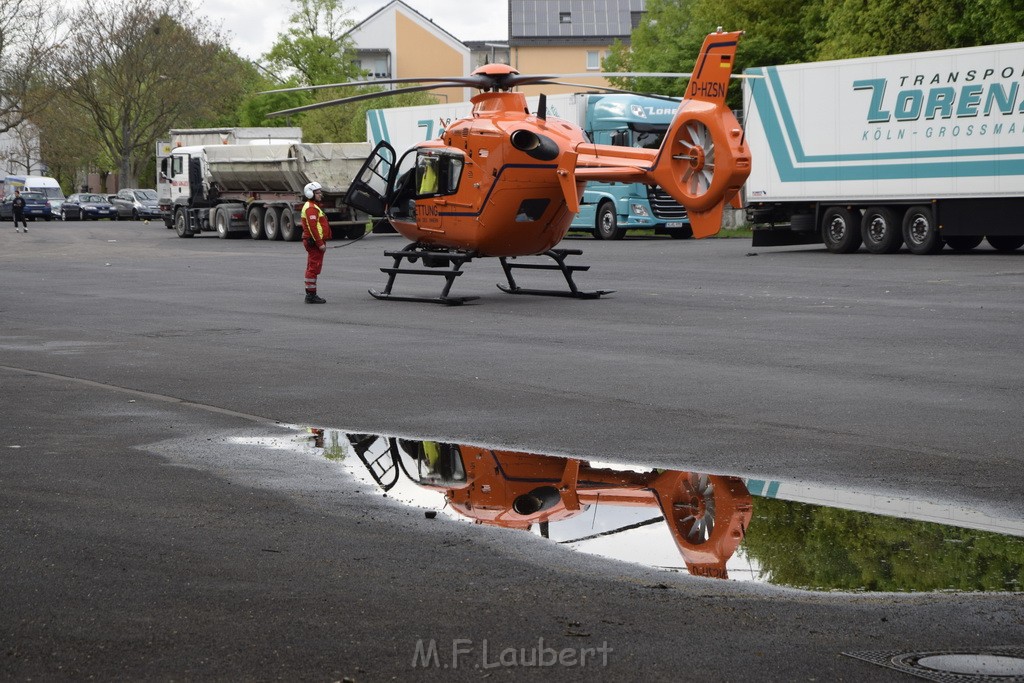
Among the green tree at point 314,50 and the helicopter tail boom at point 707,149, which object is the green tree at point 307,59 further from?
the helicopter tail boom at point 707,149

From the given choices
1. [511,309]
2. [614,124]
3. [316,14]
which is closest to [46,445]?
[511,309]

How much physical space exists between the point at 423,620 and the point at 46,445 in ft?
15.4

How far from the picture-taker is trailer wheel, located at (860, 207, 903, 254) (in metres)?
28.9

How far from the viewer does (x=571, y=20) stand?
357 feet

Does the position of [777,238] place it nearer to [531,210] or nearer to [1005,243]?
Answer: [1005,243]

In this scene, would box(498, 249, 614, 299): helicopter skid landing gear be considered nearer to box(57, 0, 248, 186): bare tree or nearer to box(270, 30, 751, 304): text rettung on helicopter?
box(270, 30, 751, 304): text rettung on helicopter

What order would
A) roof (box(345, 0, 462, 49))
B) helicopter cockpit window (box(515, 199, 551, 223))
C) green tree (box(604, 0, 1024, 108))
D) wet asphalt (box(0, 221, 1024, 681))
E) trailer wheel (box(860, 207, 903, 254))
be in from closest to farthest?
wet asphalt (box(0, 221, 1024, 681)), helicopter cockpit window (box(515, 199, 551, 223)), trailer wheel (box(860, 207, 903, 254)), green tree (box(604, 0, 1024, 108)), roof (box(345, 0, 462, 49))

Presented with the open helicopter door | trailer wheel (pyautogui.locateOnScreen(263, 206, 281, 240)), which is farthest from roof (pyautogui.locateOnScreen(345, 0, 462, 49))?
the open helicopter door

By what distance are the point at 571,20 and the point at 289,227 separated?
71.0 m

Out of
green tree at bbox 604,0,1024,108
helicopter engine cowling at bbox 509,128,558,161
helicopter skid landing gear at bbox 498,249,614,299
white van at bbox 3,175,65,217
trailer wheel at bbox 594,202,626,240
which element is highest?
green tree at bbox 604,0,1024,108

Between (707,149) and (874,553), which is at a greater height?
(707,149)

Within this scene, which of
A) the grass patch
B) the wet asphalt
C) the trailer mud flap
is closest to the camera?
the wet asphalt

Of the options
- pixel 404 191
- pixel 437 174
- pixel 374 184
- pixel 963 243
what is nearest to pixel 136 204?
pixel 963 243

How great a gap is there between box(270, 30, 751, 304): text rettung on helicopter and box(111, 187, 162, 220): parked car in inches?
2149
